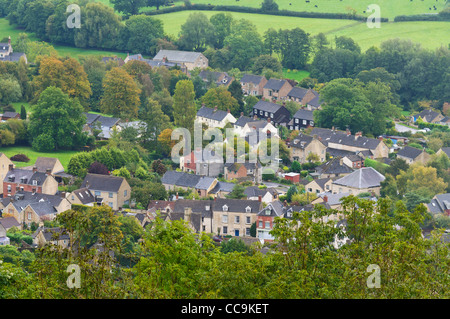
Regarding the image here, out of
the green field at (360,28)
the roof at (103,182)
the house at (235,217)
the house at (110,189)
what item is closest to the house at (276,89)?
the green field at (360,28)

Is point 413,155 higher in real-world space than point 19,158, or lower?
lower

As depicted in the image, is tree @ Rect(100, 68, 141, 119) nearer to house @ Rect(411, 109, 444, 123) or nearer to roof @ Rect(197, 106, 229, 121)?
roof @ Rect(197, 106, 229, 121)

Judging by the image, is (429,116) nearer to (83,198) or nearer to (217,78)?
(217,78)

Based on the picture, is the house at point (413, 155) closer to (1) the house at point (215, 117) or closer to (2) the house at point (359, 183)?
(2) the house at point (359, 183)

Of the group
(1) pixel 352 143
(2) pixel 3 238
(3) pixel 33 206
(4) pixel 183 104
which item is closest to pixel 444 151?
(1) pixel 352 143

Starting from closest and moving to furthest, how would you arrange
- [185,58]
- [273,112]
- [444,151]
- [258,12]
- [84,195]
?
1. [84,195]
2. [444,151]
3. [273,112]
4. [185,58]
5. [258,12]
